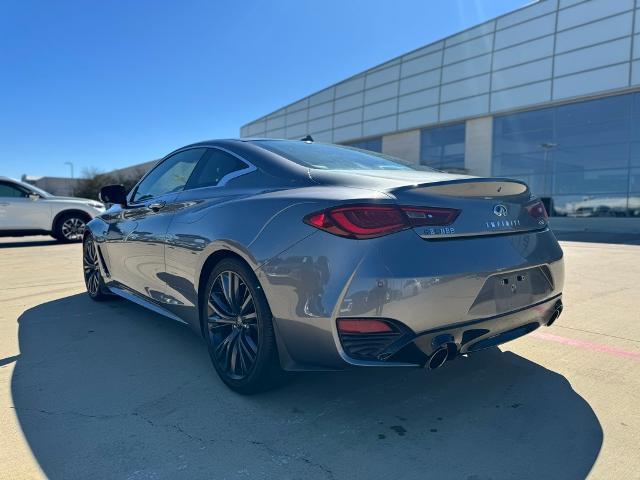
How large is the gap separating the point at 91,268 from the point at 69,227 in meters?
7.74

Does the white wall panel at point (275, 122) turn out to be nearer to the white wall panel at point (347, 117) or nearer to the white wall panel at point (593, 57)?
the white wall panel at point (347, 117)

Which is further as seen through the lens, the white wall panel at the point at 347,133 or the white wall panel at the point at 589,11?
the white wall panel at the point at 347,133

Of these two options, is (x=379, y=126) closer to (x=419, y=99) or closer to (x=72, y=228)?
(x=419, y=99)

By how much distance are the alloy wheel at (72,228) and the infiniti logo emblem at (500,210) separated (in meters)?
11.5

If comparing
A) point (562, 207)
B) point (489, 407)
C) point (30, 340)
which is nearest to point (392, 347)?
point (489, 407)

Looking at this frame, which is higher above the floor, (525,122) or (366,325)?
(525,122)

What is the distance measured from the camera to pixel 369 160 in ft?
10.8

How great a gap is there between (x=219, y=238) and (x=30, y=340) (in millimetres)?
2131

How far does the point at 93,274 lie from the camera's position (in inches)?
197

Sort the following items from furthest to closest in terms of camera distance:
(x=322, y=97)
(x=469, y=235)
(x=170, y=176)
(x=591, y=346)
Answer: (x=322, y=97) → (x=170, y=176) → (x=591, y=346) → (x=469, y=235)

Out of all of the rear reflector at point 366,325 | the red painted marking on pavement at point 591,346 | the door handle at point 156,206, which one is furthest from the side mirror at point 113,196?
the red painted marking on pavement at point 591,346

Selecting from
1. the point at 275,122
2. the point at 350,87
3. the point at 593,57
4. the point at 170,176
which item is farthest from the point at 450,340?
the point at 275,122

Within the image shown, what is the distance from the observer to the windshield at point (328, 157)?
2.87 m

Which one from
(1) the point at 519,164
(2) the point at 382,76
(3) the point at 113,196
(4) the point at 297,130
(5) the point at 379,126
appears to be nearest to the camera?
(3) the point at 113,196
